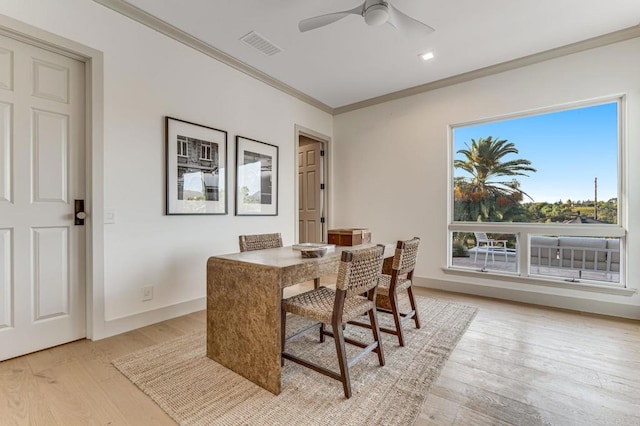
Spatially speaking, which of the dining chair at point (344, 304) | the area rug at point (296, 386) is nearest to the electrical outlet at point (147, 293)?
the area rug at point (296, 386)

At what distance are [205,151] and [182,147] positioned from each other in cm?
26

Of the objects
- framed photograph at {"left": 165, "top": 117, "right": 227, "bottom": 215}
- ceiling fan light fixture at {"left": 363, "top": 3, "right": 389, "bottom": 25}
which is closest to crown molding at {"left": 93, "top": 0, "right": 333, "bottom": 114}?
framed photograph at {"left": 165, "top": 117, "right": 227, "bottom": 215}

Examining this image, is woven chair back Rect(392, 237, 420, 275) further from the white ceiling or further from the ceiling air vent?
the ceiling air vent

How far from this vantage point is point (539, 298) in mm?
3295

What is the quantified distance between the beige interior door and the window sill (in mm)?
2207

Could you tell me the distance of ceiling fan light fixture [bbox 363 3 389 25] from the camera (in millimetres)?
2195

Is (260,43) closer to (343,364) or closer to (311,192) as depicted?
(311,192)

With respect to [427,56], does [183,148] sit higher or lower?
lower

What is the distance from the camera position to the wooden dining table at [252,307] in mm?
1631

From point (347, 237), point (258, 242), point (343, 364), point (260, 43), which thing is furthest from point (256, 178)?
point (343, 364)

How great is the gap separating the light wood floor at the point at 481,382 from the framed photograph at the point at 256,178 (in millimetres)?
1559

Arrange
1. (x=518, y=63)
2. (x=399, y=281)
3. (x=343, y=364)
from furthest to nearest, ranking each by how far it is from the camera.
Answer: (x=518, y=63), (x=399, y=281), (x=343, y=364)

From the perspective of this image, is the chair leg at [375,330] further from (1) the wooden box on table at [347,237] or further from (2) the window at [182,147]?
Result: (2) the window at [182,147]

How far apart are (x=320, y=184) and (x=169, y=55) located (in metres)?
2.86
